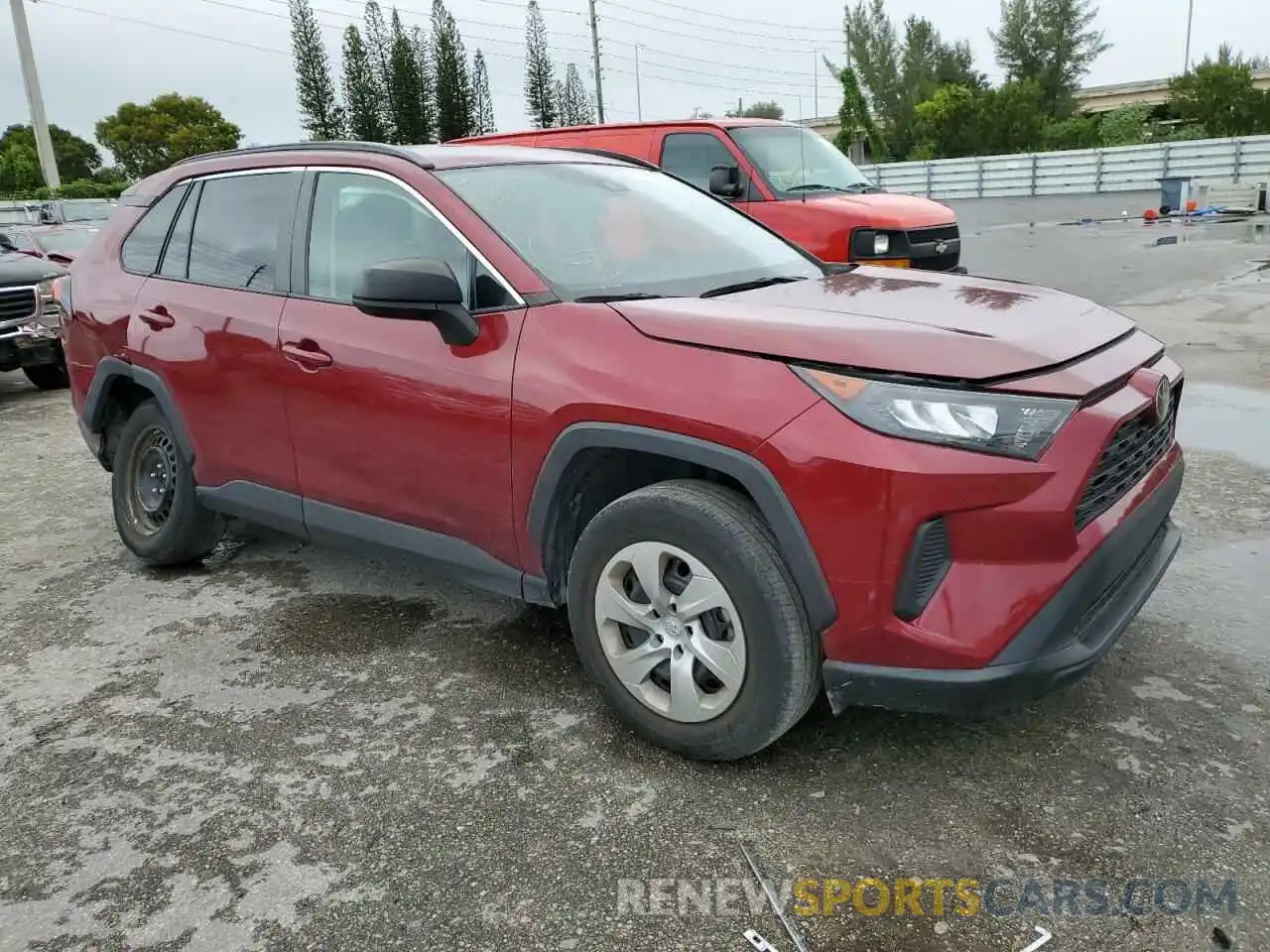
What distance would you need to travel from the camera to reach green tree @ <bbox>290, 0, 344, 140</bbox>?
6119cm

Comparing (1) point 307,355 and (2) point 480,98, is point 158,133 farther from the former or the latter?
(1) point 307,355

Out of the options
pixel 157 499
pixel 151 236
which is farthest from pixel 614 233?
pixel 157 499

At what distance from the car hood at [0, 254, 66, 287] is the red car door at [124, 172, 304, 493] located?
18.9ft

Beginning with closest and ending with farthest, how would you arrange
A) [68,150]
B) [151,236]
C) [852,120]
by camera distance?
[151,236] < [852,120] < [68,150]

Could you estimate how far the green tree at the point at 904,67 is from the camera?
87.7 meters

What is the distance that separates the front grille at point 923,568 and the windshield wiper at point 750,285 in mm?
1132

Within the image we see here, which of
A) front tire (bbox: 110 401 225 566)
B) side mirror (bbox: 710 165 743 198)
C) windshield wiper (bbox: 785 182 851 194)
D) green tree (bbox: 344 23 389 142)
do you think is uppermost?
green tree (bbox: 344 23 389 142)

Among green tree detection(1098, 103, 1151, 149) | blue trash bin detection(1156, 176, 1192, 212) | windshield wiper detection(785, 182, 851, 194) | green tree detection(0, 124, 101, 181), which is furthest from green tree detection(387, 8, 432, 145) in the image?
windshield wiper detection(785, 182, 851, 194)

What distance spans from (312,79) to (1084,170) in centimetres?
4571

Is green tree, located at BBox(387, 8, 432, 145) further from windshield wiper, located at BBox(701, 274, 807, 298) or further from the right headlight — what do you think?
the right headlight

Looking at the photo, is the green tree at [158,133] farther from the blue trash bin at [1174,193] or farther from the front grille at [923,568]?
the front grille at [923,568]

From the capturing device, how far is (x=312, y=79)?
61969 mm

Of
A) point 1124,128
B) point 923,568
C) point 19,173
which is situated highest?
point 19,173

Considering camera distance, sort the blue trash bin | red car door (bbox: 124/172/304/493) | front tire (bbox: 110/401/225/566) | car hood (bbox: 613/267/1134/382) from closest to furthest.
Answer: car hood (bbox: 613/267/1134/382), red car door (bbox: 124/172/304/493), front tire (bbox: 110/401/225/566), the blue trash bin
